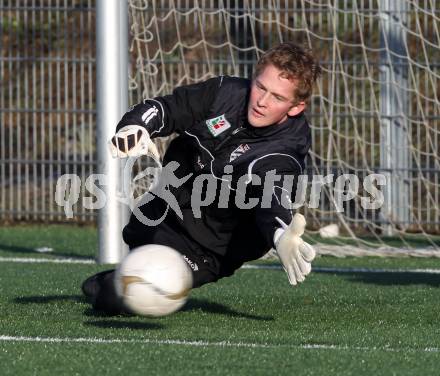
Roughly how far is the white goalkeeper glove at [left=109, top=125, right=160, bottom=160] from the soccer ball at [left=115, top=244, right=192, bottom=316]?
0.52 metres

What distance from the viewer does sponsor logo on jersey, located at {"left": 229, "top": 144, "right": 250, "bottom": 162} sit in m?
5.80

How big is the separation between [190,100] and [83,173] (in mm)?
6784

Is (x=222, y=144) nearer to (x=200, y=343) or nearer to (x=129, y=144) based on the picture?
(x=129, y=144)

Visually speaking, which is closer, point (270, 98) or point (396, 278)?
point (270, 98)

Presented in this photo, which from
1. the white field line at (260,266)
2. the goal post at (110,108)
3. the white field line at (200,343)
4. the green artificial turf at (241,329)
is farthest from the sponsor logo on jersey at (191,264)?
the goal post at (110,108)

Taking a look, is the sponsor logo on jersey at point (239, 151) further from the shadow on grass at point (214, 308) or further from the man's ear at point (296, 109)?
the shadow on grass at point (214, 308)

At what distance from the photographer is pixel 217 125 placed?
582cm

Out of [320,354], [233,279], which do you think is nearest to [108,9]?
[233,279]

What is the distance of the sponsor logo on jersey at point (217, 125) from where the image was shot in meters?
5.80

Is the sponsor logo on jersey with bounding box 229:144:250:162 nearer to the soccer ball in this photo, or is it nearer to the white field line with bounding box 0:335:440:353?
the soccer ball

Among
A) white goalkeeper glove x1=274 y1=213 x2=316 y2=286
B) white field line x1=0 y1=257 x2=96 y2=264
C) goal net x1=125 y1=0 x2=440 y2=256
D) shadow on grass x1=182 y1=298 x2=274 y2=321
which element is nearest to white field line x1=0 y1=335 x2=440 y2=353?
white goalkeeper glove x1=274 y1=213 x2=316 y2=286

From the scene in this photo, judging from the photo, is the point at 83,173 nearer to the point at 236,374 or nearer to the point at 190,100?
the point at 190,100

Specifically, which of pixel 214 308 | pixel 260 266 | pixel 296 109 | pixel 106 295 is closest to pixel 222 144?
pixel 296 109

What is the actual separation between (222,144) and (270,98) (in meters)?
0.42
